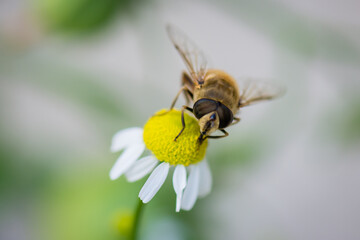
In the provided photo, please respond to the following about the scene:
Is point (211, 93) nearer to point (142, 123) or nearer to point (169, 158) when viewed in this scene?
point (169, 158)

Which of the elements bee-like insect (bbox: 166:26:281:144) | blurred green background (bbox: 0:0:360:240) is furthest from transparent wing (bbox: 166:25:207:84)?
blurred green background (bbox: 0:0:360:240)

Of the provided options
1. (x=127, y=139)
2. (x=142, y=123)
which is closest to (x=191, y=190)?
(x=127, y=139)

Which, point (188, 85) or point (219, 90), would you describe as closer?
point (219, 90)

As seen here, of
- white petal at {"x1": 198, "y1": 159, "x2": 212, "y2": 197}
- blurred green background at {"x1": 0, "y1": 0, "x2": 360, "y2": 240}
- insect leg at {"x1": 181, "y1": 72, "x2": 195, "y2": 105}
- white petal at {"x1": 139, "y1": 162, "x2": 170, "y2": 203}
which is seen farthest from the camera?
blurred green background at {"x1": 0, "y1": 0, "x2": 360, "y2": 240}

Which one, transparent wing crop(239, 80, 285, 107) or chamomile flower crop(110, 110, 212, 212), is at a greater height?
chamomile flower crop(110, 110, 212, 212)

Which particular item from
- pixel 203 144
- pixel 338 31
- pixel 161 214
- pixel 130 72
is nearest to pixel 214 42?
pixel 130 72

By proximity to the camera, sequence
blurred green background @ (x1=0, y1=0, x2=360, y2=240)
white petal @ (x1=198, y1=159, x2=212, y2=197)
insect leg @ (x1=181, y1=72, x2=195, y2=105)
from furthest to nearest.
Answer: blurred green background @ (x1=0, y1=0, x2=360, y2=240) < insect leg @ (x1=181, y1=72, x2=195, y2=105) < white petal @ (x1=198, y1=159, x2=212, y2=197)

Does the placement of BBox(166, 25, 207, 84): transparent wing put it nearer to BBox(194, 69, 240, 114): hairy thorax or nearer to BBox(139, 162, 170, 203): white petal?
BBox(194, 69, 240, 114): hairy thorax
